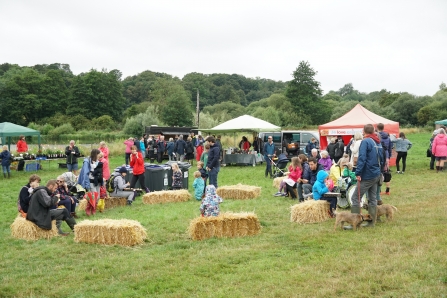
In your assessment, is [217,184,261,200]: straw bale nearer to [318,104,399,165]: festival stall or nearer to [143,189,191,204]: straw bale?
[143,189,191,204]: straw bale

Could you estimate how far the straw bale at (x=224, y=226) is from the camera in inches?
330

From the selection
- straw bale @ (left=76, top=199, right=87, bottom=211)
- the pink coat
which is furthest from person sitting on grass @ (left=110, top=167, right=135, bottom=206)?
the pink coat

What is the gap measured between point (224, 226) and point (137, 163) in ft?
20.0

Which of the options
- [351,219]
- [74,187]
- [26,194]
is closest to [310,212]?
[351,219]

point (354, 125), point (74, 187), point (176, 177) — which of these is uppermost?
point (354, 125)

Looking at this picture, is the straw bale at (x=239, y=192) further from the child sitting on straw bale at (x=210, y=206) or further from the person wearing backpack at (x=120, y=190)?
the child sitting on straw bale at (x=210, y=206)

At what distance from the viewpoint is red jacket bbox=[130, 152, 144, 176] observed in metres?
13.8

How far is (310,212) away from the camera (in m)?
9.48

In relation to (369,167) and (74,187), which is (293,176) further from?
(74,187)

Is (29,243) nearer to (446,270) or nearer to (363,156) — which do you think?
(363,156)

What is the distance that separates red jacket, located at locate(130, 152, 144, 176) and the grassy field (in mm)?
3886

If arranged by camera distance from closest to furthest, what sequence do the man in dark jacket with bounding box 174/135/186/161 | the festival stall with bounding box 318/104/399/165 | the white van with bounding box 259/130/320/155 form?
1. the festival stall with bounding box 318/104/399/165
2. the man in dark jacket with bounding box 174/135/186/161
3. the white van with bounding box 259/130/320/155

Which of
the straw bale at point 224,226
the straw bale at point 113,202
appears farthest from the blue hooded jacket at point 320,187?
the straw bale at point 113,202

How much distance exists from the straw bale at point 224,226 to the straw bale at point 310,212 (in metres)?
1.29
